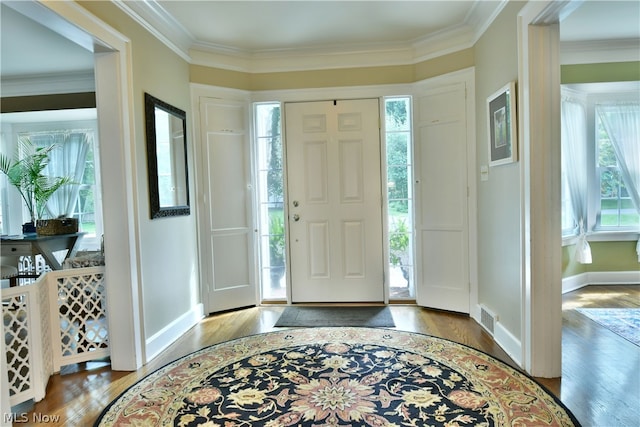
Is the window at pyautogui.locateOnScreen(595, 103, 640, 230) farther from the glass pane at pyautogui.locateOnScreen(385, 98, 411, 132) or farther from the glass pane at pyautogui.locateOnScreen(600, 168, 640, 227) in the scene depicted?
the glass pane at pyautogui.locateOnScreen(385, 98, 411, 132)

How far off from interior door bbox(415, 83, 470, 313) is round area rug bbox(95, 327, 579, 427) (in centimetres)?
82

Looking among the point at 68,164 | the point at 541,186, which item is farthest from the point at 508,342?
the point at 68,164

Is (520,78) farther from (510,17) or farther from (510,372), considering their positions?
(510,372)

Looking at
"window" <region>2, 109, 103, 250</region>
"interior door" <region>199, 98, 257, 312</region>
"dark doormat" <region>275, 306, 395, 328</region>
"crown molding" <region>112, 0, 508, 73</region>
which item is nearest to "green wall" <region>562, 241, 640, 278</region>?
"dark doormat" <region>275, 306, 395, 328</region>

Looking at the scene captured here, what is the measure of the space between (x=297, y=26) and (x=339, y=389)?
2.79 meters

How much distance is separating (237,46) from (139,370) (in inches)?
113

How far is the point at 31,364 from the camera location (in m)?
2.06

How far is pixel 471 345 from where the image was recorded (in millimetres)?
2670

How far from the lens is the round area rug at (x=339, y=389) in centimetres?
182

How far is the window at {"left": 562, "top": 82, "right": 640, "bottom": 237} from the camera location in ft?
13.3

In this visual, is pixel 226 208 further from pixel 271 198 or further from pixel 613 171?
pixel 613 171

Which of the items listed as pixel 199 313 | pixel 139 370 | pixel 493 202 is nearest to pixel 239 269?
pixel 199 313

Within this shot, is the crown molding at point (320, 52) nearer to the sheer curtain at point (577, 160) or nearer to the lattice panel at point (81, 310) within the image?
the sheer curtain at point (577, 160)

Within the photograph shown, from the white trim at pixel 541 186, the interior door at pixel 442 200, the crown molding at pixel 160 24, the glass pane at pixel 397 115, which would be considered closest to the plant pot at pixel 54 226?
the crown molding at pixel 160 24
